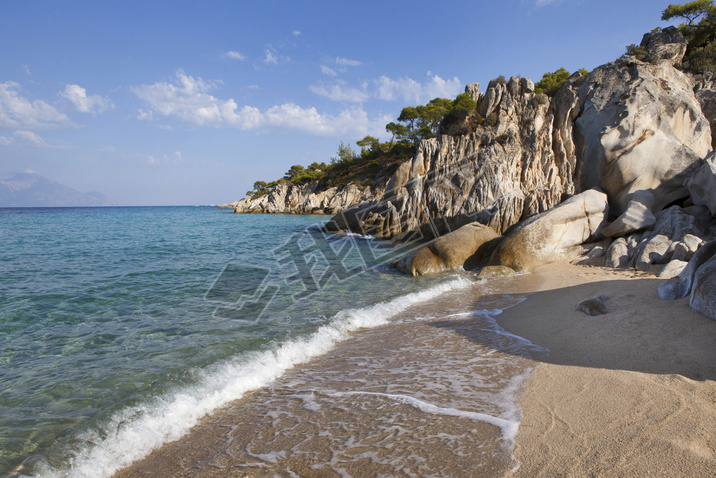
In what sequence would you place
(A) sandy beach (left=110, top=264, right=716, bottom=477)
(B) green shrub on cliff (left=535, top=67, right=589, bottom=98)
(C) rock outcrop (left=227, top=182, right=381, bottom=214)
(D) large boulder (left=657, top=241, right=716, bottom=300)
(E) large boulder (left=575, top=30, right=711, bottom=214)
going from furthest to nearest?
(C) rock outcrop (left=227, top=182, right=381, bottom=214), (B) green shrub on cliff (left=535, top=67, right=589, bottom=98), (E) large boulder (left=575, top=30, right=711, bottom=214), (D) large boulder (left=657, top=241, right=716, bottom=300), (A) sandy beach (left=110, top=264, right=716, bottom=477)

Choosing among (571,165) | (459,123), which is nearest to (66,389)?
(571,165)

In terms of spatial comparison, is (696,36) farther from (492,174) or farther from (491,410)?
(491,410)

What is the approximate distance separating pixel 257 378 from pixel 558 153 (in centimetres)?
3215

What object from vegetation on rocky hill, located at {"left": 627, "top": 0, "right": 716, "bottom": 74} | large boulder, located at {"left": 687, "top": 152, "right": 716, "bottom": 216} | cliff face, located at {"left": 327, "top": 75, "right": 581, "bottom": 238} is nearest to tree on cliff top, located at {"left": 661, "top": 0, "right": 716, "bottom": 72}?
vegetation on rocky hill, located at {"left": 627, "top": 0, "right": 716, "bottom": 74}

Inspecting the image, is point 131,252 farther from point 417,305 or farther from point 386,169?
point 386,169

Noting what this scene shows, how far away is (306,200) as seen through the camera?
2955 inches

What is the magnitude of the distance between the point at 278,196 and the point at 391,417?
3182 inches

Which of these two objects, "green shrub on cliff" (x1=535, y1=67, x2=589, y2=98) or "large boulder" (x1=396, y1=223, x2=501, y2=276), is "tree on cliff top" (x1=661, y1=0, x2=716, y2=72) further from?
"large boulder" (x1=396, y1=223, x2=501, y2=276)

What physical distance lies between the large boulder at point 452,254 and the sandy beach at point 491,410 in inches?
296

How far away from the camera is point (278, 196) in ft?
270

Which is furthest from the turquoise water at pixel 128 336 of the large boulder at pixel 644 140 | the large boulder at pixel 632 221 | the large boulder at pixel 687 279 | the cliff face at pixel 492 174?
the large boulder at pixel 644 140

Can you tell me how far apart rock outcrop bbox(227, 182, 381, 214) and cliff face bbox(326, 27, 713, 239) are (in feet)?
95.8

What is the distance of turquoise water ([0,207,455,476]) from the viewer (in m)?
4.59

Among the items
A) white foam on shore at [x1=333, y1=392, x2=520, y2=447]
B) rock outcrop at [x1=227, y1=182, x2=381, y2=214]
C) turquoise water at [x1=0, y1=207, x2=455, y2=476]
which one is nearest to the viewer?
white foam on shore at [x1=333, y1=392, x2=520, y2=447]
